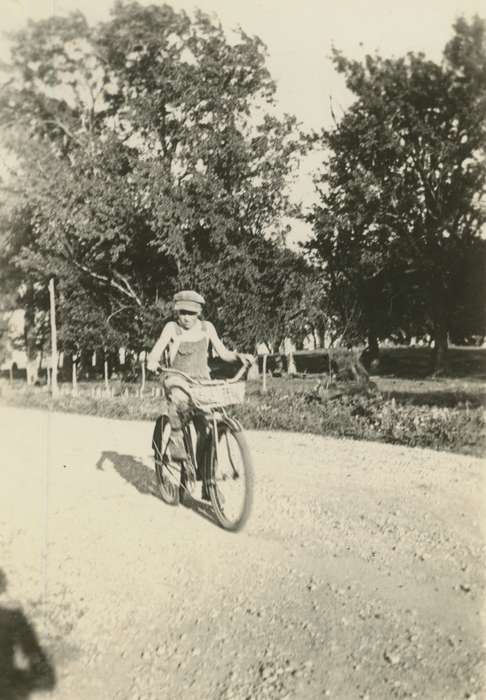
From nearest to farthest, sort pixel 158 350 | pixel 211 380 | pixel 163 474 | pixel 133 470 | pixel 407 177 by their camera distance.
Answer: pixel 211 380
pixel 158 350
pixel 163 474
pixel 133 470
pixel 407 177

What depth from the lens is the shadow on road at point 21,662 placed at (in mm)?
2604

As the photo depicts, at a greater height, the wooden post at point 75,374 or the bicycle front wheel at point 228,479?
the wooden post at point 75,374

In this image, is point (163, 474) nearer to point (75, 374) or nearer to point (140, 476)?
point (140, 476)

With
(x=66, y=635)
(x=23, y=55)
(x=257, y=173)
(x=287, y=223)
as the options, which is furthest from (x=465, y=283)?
(x=23, y=55)

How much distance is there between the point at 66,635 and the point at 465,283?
4.73 m

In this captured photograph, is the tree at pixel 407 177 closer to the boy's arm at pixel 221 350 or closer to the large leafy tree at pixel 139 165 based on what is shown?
the large leafy tree at pixel 139 165

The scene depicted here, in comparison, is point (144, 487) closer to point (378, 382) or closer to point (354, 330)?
point (354, 330)

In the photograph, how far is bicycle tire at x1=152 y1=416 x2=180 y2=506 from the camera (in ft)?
14.6

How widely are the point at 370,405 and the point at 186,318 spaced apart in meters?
3.68

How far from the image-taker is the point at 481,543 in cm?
318

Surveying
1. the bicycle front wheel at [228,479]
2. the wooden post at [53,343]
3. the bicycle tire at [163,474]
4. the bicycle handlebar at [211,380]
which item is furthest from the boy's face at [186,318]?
the wooden post at [53,343]

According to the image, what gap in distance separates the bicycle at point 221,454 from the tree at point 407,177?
2.31 m

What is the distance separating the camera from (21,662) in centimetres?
278

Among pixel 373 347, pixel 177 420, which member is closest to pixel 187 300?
pixel 177 420
